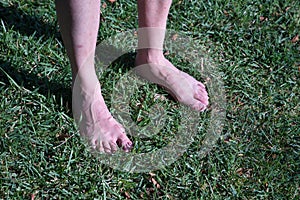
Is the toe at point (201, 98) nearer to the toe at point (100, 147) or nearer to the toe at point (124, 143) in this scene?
the toe at point (124, 143)

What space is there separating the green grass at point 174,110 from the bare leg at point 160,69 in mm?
83

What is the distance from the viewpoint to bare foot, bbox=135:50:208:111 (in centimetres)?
293

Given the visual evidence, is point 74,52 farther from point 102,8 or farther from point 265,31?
point 265,31

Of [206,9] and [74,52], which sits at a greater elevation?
[74,52]

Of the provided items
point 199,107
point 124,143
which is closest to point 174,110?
point 199,107

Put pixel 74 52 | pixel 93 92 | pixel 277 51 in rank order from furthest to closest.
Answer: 1. pixel 277 51
2. pixel 93 92
3. pixel 74 52

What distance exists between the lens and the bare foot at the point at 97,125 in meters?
2.66

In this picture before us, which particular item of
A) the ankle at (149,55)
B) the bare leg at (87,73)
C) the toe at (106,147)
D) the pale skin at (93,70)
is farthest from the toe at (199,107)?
the toe at (106,147)

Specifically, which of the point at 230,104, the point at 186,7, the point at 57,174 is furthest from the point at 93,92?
the point at 186,7

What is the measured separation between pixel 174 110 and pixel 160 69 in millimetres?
238

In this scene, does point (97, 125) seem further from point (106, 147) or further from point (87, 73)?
point (87, 73)

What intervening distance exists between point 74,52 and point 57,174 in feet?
1.90

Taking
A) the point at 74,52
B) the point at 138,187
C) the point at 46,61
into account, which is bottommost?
the point at 138,187

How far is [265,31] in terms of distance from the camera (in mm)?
3434
